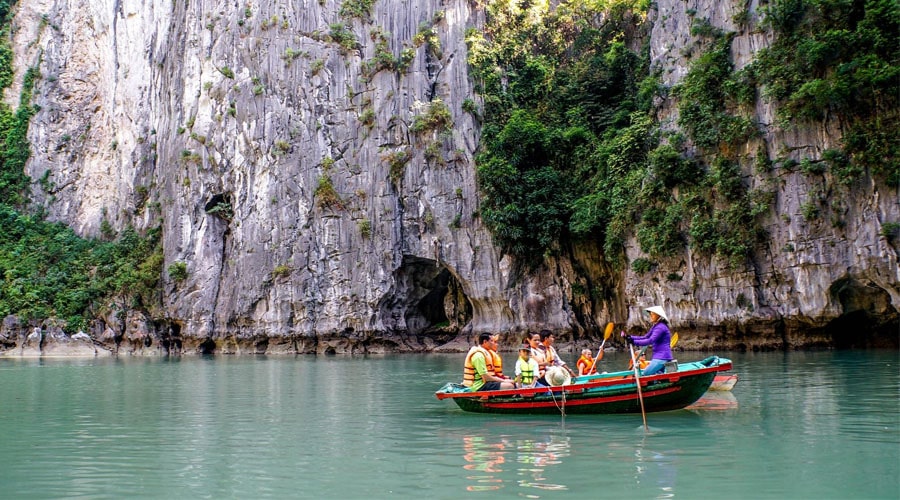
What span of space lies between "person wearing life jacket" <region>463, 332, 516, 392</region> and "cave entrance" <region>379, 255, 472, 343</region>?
2141cm

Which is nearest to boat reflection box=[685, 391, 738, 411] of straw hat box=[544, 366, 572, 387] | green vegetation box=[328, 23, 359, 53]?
straw hat box=[544, 366, 572, 387]

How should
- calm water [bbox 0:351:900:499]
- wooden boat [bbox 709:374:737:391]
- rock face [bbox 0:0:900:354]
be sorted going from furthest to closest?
rock face [bbox 0:0:900:354], wooden boat [bbox 709:374:737:391], calm water [bbox 0:351:900:499]

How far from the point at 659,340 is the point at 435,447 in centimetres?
386

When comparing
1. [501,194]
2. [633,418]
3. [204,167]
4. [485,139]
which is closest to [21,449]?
[633,418]

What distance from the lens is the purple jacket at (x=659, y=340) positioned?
32.4ft

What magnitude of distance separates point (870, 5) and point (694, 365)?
49.8ft

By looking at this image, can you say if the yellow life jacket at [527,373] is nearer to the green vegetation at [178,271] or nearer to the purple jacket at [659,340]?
the purple jacket at [659,340]

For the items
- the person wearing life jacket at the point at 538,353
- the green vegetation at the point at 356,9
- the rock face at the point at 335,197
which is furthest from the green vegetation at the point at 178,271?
the person wearing life jacket at the point at 538,353

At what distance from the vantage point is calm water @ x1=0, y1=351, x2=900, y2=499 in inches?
241

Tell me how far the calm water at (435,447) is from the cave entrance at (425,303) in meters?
18.3

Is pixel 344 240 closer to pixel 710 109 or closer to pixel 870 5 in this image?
pixel 710 109

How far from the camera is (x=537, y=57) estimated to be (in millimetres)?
33844

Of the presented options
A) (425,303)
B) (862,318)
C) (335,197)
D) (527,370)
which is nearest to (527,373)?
(527,370)

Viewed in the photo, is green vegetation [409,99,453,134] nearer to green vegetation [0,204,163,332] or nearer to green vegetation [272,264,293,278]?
green vegetation [272,264,293,278]
